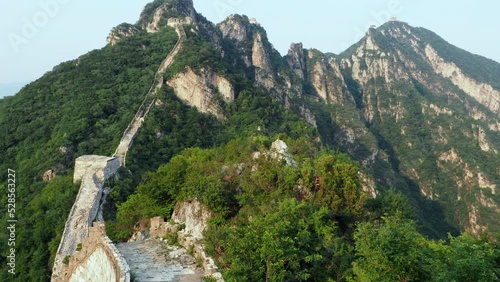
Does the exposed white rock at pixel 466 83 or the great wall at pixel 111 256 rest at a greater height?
the exposed white rock at pixel 466 83

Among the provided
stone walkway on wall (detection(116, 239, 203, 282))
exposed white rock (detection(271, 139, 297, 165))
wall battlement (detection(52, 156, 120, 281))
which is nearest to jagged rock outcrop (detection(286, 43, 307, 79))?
wall battlement (detection(52, 156, 120, 281))

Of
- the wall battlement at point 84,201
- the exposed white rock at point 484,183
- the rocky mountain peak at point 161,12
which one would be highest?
the rocky mountain peak at point 161,12

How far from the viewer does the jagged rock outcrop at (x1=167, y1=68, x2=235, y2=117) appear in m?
50.6

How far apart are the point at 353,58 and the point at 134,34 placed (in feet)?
303

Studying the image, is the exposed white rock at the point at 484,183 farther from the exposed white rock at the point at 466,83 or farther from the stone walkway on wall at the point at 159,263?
the stone walkway on wall at the point at 159,263

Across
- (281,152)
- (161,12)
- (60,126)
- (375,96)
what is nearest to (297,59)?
(375,96)

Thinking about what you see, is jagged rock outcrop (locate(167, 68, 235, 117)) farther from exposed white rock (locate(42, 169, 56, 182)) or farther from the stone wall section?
the stone wall section

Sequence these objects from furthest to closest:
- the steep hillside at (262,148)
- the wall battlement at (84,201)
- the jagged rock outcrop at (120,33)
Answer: the jagged rock outcrop at (120,33) → the wall battlement at (84,201) → the steep hillside at (262,148)

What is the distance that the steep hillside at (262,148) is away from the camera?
494 inches

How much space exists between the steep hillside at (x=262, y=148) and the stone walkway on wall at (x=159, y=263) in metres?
0.98

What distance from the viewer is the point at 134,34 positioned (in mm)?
67312

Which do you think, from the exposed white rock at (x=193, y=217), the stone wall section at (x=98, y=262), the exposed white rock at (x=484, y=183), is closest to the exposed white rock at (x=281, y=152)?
the exposed white rock at (x=193, y=217)

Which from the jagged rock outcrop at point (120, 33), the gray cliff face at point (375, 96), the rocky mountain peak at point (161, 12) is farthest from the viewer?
the gray cliff face at point (375, 96)

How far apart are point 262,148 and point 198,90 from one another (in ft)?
98.6
